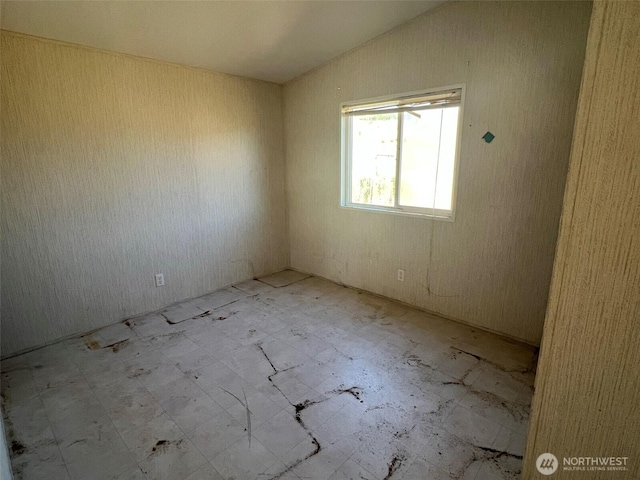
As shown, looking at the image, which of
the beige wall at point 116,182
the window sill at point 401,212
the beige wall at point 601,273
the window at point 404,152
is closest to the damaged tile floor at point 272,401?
the beige wall at point 116,182

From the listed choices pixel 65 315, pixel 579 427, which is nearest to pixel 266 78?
pixel 65 315

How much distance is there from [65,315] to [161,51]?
2.32 meters

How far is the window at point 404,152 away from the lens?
2721mm

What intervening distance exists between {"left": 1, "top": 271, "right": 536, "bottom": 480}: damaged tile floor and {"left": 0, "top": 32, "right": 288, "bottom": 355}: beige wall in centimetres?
39

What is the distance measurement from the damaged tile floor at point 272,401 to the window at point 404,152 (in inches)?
45.0

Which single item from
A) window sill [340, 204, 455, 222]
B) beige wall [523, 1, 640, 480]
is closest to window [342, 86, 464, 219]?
window sill [340, 204, 455, 222]

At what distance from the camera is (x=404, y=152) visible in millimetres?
3029

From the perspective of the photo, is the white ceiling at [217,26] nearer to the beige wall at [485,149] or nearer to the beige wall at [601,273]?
the beige wall at [485,149]

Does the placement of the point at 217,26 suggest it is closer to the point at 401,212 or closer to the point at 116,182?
the point at 116,182

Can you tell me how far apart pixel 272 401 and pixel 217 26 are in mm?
2706

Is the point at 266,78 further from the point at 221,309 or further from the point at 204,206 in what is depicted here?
the point at 221,309

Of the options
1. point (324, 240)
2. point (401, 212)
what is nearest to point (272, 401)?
point (401, 212)

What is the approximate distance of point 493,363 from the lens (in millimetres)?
2266

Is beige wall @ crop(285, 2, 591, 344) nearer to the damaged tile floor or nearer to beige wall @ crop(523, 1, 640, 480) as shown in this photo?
the damaged tile floor
